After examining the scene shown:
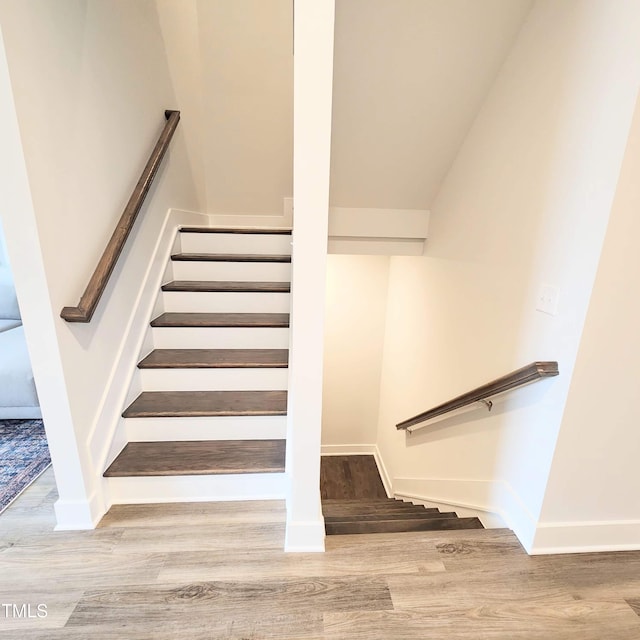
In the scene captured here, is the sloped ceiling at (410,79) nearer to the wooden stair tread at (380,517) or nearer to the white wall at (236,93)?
the white wall at (236,93)

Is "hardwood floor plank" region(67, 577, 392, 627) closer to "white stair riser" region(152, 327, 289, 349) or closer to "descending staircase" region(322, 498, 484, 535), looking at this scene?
"descending staircase" region(322, 498, 484, 535)

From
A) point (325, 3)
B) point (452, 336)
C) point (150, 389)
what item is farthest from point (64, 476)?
point (452, 336)

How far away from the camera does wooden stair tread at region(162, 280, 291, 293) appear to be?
225 centimetres

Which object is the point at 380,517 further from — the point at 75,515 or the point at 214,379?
the point at 75,515

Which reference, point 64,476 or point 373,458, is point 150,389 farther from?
point 373,458

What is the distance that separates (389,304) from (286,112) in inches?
86.5

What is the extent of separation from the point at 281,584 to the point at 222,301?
158cm

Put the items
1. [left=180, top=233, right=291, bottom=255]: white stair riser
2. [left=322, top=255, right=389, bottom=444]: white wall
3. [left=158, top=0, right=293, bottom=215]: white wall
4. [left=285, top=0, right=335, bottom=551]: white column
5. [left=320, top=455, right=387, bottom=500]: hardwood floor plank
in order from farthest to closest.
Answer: [left=322, top=255, right=389, bottom=444]: white wall < [left=320, top=455, right=387, bottom=500]: hardwood floor plank < [left=180, top=233, right=291, bottom=255]: white stair riser < [left=158, top=0, right=293, bottom=215]: white wall < [left=285, top=0, right=335, bottom=551]: white column

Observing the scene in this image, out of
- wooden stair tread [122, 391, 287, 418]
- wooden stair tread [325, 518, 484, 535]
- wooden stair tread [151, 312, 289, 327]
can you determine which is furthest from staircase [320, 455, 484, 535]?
wooden stair tread [151, 312, 289, 327]

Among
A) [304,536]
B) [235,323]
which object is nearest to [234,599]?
[304,536]

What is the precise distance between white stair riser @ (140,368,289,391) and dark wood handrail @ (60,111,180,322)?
650 millimetres

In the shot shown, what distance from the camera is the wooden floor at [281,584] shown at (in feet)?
3.67

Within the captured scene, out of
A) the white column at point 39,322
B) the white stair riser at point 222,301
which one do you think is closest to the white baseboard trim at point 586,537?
the white stair riser at point 222,301

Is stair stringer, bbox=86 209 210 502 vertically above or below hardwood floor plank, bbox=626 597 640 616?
above
